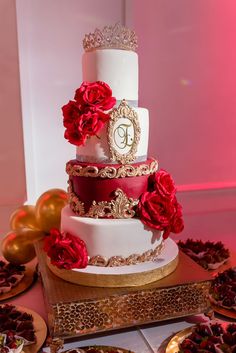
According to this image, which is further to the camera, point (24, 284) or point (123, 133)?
point (24, 284)

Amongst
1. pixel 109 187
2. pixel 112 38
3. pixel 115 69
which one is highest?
pixel 112 38

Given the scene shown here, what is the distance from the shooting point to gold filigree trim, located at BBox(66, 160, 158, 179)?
4.52ft

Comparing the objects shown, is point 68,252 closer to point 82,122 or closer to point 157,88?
point 82,122

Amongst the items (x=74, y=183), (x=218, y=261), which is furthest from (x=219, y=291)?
(x=74, y=183)

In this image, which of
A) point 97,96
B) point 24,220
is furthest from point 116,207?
point 24,220

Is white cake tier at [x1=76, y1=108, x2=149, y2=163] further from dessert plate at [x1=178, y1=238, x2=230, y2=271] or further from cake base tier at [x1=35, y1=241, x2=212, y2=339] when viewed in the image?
dessert plate at [x1=178, y1=238, x2=230, y2=271]

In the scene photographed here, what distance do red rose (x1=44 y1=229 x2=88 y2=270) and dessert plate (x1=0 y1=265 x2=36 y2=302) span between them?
42cm

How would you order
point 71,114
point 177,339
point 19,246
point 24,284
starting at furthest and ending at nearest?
point 19,246, point 24,284, point 71,114, point 177,339

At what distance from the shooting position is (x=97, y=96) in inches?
52.1

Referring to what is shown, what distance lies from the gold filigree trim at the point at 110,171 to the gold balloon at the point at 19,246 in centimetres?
65

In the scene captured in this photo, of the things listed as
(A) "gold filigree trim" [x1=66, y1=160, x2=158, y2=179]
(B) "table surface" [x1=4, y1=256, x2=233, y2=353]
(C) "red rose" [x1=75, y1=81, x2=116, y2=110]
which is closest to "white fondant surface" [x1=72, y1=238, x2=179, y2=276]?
(B) "table surface" [x1=4, y1=256, x2=233, y2=353]

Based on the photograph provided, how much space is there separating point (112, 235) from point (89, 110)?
473 millimetres

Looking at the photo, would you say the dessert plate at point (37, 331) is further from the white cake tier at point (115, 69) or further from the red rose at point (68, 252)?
the white cake tier at point (115, 69)

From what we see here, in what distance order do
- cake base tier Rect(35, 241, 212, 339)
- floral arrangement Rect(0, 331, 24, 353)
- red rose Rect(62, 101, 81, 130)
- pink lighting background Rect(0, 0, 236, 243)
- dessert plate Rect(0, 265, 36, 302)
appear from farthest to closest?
pink lighting background Rect(0, 0, 236, 243)
dessert plate Rect(0, 265, 36, 302)
red rose Rect(62, 101, 81, 130)
cake base tier Rect(35, 241, 212, 339)
floral arrangement Rect(0, 331, 24, 353)
